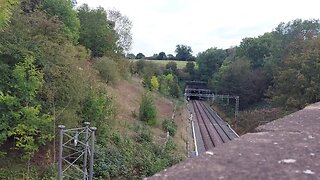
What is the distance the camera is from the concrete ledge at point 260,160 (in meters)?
1.65

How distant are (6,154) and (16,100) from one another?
9.28ft

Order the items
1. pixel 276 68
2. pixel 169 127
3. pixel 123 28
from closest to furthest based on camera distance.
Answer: pixel 169 127
pixel 276 68
pixel 123 28

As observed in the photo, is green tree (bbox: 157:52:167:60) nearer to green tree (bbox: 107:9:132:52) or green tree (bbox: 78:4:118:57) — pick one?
green tree (bbox: 107:9:132:52)

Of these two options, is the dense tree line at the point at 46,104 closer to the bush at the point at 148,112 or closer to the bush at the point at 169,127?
the bush at the point at 148,112

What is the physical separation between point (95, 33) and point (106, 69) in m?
6.11

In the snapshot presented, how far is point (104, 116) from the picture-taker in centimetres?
2088

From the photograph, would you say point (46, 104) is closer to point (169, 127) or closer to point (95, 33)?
point (169, 127)

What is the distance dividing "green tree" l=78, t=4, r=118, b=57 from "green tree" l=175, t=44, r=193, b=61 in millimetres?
91134

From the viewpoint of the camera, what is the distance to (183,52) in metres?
132

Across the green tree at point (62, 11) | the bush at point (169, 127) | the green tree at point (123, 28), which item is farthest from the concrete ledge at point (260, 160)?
the green tree at point (123, 28)

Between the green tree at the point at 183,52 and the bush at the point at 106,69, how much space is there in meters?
95.1

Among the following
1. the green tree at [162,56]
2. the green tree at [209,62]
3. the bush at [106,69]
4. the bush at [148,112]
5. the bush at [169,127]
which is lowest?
the bush at [169,127]

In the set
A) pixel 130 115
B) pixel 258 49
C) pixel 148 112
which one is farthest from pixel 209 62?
pixel 148 112

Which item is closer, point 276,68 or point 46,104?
point 46,104
